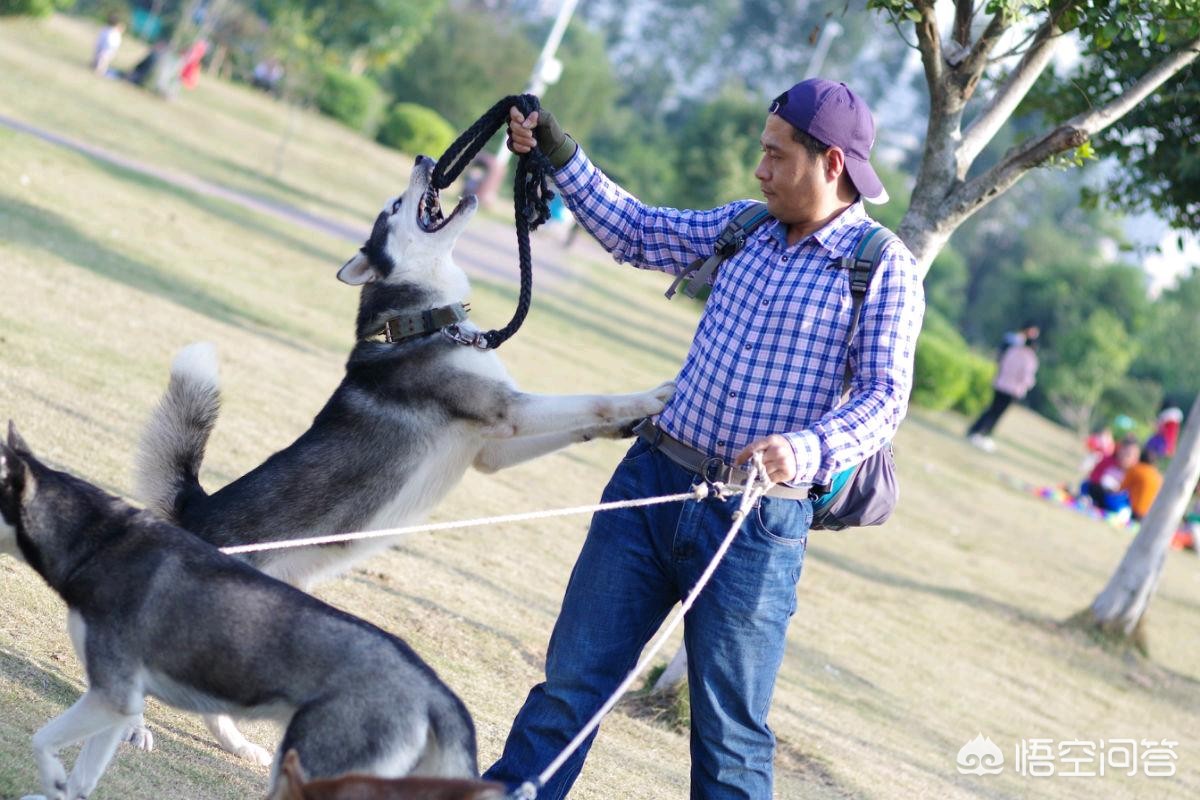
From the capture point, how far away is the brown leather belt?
4.14 metres

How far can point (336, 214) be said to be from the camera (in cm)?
2728

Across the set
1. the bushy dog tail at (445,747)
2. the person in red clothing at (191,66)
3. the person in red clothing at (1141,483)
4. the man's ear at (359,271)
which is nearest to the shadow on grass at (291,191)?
the person in red clothing at (191,66)

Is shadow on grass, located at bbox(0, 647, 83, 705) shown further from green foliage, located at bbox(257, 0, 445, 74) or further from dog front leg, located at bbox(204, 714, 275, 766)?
green foliage, located at bbox(257, 0, 445, 74)

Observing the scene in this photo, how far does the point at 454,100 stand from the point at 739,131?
17832 mm

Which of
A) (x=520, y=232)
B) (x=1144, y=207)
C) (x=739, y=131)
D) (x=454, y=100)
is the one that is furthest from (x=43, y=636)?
(x=454, y=100)

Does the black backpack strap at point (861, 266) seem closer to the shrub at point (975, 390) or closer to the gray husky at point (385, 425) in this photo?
the gray husky at point (385, 425)

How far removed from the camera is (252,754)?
205 inches

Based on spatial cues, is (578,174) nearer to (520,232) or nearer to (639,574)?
(520,232)

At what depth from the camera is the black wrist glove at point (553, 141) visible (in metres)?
4.85

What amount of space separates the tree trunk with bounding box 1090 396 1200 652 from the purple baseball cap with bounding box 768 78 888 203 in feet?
32.3

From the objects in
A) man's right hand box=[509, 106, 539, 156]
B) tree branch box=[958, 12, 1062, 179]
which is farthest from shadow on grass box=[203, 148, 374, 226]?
man's right hand box=[509, 106, 539, 156]

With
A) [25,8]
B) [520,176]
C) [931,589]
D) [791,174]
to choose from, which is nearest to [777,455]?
[791,174]

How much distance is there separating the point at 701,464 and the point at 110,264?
11288 mm

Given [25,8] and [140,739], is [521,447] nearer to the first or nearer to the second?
[140,739]
